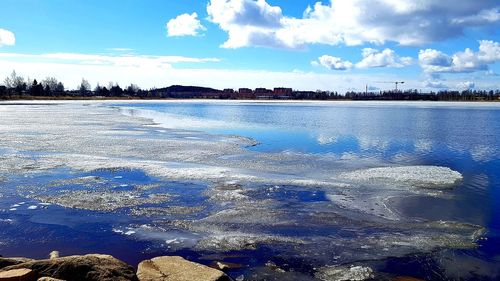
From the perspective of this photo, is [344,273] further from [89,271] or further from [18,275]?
[18,275]

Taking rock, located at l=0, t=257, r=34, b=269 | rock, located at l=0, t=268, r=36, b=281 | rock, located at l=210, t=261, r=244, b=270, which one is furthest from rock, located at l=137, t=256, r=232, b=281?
rock, located at l=0, t=257, r=34, b=269

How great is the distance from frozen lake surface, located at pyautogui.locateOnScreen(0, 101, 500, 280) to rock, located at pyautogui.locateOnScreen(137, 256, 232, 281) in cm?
69

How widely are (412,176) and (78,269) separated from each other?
997cm

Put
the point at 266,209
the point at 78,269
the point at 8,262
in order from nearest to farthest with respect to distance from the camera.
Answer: the point at 78,269 → the point at 8,262 → the point at 266,209

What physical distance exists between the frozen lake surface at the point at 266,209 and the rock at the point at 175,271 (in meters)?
0.69

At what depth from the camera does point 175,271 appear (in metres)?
5.53

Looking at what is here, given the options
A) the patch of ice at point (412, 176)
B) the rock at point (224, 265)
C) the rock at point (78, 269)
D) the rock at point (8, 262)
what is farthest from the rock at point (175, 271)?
the patch of ice at point (412, 176)

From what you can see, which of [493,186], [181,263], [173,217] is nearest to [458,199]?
[493,186]

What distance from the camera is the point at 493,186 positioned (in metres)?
11.7

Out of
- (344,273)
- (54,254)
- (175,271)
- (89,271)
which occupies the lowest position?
(344,273)

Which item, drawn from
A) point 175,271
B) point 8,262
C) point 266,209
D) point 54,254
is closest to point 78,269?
point 8,262

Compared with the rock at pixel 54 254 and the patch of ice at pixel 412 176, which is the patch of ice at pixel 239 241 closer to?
the rock at pixel 54 254

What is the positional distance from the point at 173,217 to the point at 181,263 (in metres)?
2.86

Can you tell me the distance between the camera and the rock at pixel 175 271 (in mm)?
5291
